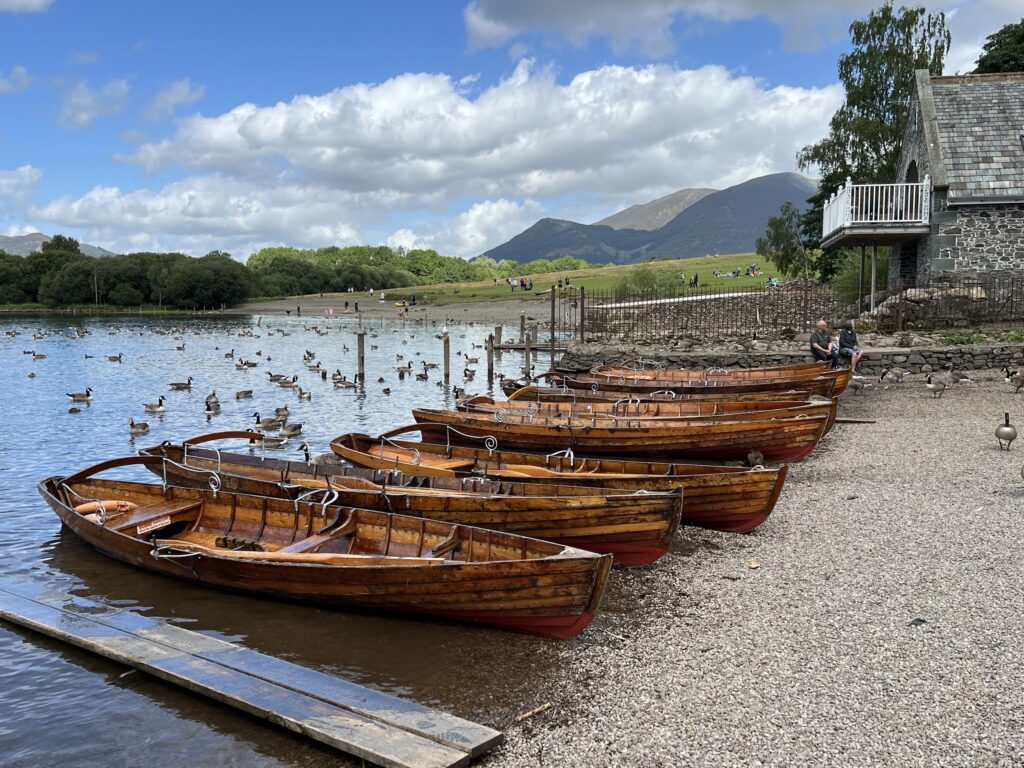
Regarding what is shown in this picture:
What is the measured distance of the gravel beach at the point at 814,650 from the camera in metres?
6.41

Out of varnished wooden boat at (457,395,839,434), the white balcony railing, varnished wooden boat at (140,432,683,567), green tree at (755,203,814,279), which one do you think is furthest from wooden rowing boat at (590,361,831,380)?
green tree at (755,203,814,279)

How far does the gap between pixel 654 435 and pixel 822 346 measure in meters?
12.9

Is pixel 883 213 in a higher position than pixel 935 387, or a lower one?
higher

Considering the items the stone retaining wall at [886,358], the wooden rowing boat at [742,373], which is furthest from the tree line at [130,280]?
the wooden rowing boat at [742,373]

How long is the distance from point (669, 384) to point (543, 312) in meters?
65.9

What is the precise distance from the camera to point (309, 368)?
1777 inches

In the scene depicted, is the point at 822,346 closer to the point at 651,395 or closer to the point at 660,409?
the point at 651,395

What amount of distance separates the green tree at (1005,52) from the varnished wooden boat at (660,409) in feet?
131

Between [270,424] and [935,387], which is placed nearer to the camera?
[270,424]

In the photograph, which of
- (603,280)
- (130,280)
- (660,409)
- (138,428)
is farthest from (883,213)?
(130,280)

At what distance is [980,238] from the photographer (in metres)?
31.2

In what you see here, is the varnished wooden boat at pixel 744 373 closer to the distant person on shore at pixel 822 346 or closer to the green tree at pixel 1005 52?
A: the distant person on shore at pixel 822 346

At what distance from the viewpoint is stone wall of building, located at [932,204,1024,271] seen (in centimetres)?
3091

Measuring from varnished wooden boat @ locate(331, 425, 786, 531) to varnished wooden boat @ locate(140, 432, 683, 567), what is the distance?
21.5 inches
